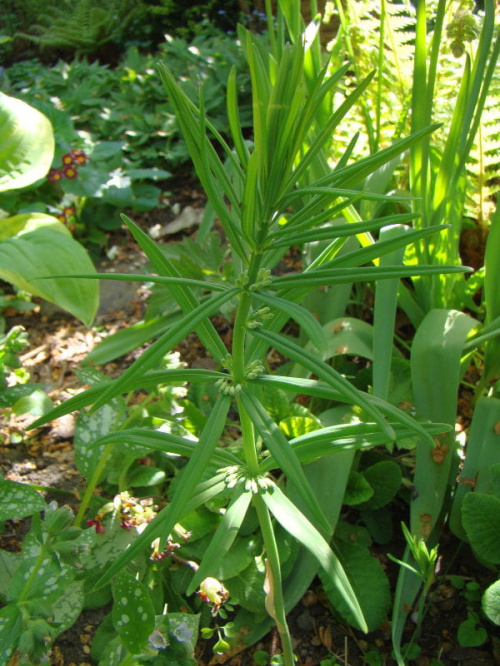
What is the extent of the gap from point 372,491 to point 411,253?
2.09 feet

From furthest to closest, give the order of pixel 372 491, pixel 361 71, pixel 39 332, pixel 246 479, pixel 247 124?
1. pixel 247 124
2. pixel 39 332
3. pixel 361 71
4. pixel 372 491
5. pixel 246 479

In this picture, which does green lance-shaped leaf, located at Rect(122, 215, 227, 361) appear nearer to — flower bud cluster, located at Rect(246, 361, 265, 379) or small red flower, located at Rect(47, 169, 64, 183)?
flower bud cluster, located at Rect(246, 361, 265, 379)

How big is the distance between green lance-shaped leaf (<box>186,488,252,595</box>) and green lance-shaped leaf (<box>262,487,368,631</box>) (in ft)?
0.15

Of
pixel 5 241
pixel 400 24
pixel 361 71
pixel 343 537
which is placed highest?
pixel 400 24

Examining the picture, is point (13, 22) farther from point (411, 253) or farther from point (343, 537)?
point (343, 537)

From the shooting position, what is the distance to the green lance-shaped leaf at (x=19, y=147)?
6.03ft

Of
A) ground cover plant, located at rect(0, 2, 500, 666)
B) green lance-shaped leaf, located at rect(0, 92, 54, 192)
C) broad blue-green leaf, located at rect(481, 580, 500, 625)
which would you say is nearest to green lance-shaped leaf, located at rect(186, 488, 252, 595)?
ground cover plant, located at rect(0, 2, 500, 666)

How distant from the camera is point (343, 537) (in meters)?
1.39

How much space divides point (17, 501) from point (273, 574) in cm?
51

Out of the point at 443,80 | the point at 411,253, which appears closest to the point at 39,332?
the point at 411,253

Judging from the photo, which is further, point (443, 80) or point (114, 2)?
point (114, 2)

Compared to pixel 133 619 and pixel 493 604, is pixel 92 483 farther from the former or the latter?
pixel 493 604

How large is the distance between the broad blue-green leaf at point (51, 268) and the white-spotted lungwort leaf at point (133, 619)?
799 mm

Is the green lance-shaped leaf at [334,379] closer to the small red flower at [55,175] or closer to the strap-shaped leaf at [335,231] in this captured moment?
the strap-shaped leaf at [335,231]
